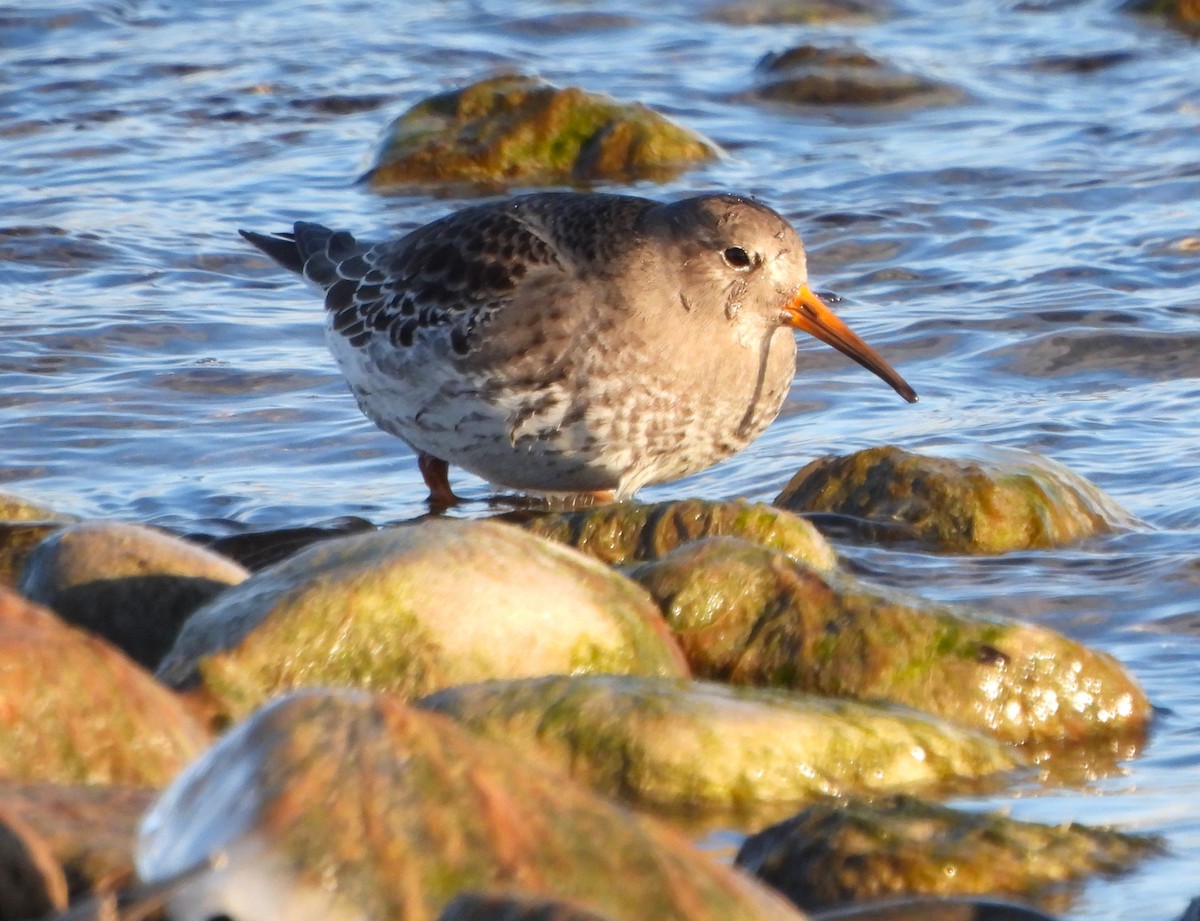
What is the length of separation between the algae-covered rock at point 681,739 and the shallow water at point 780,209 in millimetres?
362

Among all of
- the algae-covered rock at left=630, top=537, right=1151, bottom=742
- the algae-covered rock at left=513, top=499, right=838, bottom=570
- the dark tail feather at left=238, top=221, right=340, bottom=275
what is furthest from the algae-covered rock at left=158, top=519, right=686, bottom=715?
the dark tail feather at left=238, top=221, right=340, bottom=275

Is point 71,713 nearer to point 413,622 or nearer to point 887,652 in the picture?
point 413,622

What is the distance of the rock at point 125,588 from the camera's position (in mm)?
5449

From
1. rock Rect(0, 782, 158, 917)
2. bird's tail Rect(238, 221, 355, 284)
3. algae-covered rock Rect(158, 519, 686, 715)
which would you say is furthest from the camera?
bird's tail Rect(238, 221, 355, 284)

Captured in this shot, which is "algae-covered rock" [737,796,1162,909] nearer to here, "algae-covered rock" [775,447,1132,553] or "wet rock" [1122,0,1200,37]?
"algae-covered rock" [775,447,1132,553]

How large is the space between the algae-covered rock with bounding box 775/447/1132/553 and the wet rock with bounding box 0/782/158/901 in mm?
3818

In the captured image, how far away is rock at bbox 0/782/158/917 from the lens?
11.4 feet

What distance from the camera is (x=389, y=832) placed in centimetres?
329

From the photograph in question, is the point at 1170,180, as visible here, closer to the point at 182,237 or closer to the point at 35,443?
the point at 182,237

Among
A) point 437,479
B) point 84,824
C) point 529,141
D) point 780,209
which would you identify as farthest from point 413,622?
point 529,141

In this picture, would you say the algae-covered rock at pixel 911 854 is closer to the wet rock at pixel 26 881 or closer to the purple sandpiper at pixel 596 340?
the wet rock at pixel 26 881

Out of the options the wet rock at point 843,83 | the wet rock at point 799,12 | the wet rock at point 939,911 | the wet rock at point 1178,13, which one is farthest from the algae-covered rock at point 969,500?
the wet rock at point 799,12

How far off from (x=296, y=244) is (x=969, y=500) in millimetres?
3467

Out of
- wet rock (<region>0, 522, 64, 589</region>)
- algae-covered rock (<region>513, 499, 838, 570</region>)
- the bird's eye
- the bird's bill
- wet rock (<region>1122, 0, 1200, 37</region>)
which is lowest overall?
wet rock (<region>1122, 0, 1200, 37</region>)
